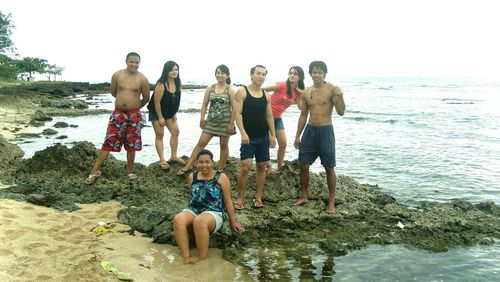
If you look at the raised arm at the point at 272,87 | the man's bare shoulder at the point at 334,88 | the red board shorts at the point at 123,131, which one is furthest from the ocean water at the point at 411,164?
the red board shorts at the point at 123,131

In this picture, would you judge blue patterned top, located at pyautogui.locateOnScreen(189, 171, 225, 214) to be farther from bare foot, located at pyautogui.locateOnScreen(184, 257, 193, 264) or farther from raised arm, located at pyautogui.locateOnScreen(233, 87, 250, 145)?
raised arm, located at pyautogui.locateOnScreen(233, 87, 250, 145)

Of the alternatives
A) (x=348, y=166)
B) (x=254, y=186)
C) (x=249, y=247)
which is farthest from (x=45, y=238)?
(x=348, y=166)

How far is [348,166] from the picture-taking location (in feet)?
33.7

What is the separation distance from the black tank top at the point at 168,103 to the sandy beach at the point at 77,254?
2405 mm

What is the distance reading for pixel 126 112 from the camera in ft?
Answer: 21.8

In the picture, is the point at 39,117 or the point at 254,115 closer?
the point at 254,115

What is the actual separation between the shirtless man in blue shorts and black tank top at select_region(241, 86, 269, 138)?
0.70 m

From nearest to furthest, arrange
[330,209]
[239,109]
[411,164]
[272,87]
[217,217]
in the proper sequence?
[217,217]
[239,109]
[330,209]
[272,87]
[411,164]

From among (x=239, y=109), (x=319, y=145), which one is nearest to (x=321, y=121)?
(x=319, y=145)

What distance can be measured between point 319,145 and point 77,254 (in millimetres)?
3469

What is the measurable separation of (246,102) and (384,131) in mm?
13473

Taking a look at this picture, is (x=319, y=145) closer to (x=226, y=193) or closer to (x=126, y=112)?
(x=226, y=193)

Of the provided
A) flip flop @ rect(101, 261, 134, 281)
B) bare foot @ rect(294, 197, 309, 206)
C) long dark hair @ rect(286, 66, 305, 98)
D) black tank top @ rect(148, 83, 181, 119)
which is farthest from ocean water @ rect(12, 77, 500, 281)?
black tank top @ rect(148, 83, 181, 119)

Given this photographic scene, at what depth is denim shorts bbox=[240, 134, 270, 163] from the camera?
5723mm
